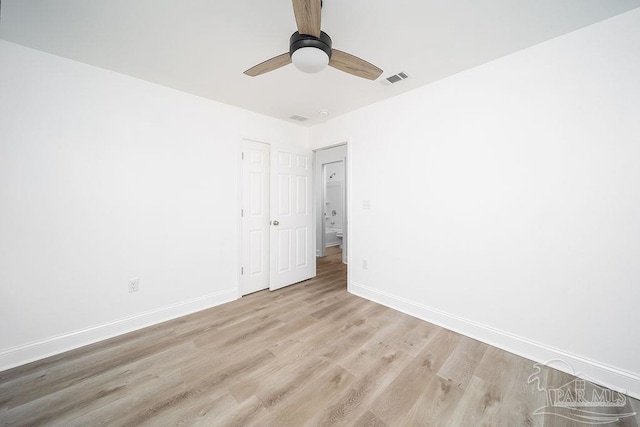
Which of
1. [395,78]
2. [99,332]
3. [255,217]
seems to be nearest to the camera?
[99,332]

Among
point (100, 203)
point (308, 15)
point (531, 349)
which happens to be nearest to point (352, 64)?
point (308, 15)

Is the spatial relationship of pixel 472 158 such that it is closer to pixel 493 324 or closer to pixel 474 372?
pixel 493 324

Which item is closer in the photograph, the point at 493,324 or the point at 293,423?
the point at 293,423

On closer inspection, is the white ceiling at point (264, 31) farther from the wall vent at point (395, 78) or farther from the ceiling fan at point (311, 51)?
the ceiling fan at point (311, 51)

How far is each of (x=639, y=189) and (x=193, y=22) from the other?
3312mm

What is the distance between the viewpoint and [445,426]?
132cm

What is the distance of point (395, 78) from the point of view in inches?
93.6

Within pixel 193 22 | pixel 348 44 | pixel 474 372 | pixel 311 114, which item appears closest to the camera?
pixel 193 22

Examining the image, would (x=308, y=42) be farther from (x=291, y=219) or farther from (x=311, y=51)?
(x=291, y=219)

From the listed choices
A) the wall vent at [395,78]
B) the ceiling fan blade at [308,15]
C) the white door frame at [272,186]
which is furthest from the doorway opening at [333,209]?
the ceiling fan blade at [308,15]

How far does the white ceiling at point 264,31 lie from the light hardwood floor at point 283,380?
2.60 meters

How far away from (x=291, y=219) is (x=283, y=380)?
7.29 feet

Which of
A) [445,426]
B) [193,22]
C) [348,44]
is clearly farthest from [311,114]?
[445,426]

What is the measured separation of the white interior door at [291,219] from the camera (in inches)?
132
